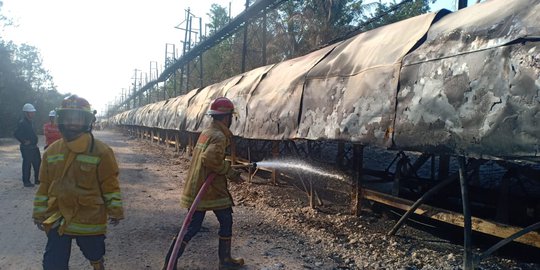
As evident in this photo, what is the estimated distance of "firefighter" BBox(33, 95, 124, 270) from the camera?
2631mm

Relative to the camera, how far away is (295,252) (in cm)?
441

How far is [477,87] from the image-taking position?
2914 millimetres

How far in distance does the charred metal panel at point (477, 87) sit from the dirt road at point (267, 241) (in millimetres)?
1543

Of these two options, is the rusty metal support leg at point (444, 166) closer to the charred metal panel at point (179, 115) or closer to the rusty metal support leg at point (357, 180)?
the rusty metal support leg at point (357, 180)

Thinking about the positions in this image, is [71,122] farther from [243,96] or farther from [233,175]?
[243,96]

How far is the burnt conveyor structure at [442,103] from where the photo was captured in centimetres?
269

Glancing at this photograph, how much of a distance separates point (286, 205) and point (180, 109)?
9660 millimetres

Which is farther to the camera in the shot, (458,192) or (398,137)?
(458,192)

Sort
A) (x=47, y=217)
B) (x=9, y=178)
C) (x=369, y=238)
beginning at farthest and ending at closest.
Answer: (x=9, y=178) < (x=369, y=238) < (x=47, y=217)

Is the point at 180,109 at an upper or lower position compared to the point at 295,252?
upper

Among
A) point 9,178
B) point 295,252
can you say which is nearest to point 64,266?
point 295,252

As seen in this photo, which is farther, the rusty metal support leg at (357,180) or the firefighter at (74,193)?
the rusty metal support leg at (357,180)

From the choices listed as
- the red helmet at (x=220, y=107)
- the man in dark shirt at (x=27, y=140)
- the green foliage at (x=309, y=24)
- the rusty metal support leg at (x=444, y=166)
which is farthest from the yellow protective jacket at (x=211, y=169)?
the green foliage at (x=309, y=24)

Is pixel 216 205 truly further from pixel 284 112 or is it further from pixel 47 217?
pixel 284 112
